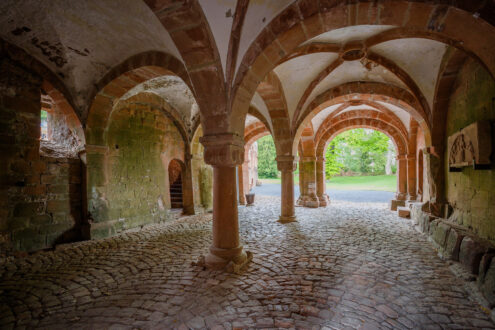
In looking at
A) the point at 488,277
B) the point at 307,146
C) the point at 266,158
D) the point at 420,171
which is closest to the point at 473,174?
the point at 488,277

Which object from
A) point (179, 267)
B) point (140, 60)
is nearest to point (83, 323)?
point (179, 267)

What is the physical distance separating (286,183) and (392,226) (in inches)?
121

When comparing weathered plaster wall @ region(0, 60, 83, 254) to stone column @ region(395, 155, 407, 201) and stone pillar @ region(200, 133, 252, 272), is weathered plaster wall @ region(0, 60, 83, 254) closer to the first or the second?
stone pillar @ region(200, 133, 252, 272)

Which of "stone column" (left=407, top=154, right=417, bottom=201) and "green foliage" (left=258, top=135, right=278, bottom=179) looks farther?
"green foliage" (left=258, top=135, right=278, bottom=179)

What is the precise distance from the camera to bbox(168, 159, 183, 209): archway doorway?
9797mm

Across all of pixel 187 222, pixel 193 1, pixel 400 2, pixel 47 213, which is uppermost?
pixel 193 1

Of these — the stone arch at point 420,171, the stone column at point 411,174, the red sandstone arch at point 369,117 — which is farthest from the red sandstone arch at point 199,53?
the stone column at point 411,174

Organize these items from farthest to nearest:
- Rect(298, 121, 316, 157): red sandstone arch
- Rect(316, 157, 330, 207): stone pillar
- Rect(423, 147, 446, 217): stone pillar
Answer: Rect(316, 157, 330, 207): stone pillar < Rect(298, 121, 316, 157): red sandstone arch < Rect(423, 147, 446, 217): stone pillar

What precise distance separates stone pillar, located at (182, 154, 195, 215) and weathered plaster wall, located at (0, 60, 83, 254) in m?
3.86

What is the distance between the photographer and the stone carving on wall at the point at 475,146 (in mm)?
3447

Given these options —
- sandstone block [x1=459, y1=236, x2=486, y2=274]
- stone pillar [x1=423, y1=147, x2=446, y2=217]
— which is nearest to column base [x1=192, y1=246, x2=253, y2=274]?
sandstone block [x1=459, y1=236, x2=486, y2=274]

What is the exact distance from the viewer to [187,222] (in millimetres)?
7805

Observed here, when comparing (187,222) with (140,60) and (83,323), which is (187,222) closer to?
(140,60)

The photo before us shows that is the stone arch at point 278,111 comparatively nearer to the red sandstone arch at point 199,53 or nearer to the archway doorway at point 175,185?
the red sandstone arch at point 199,53
